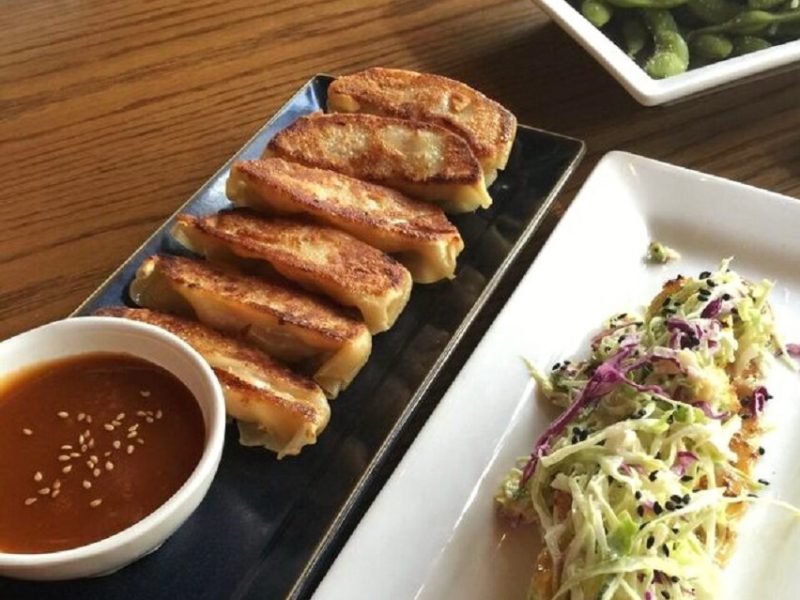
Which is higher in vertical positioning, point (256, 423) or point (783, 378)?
point (256, 423)

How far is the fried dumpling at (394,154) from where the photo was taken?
2.00 m

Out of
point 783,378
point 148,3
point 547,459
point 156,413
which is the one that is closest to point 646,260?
point 783,378

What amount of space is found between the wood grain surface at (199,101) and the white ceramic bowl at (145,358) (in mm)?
353

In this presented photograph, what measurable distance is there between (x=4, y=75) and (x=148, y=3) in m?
0.55

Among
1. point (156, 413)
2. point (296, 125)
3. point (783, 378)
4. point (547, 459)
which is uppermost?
point (296, 125)

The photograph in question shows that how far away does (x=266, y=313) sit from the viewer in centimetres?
169

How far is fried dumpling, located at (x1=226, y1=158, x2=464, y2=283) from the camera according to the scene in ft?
6.15

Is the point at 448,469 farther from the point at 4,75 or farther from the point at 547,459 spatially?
the point at 4,75

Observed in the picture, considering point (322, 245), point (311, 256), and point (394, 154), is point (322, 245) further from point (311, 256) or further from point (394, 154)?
point (394, 154)

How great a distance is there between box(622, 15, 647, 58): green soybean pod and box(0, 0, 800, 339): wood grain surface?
121 millimetres

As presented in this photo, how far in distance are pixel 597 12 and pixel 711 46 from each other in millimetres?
311

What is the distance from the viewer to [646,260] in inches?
80.0

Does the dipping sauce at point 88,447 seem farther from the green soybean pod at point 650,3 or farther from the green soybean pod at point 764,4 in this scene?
the green soybean pod at point 764,4

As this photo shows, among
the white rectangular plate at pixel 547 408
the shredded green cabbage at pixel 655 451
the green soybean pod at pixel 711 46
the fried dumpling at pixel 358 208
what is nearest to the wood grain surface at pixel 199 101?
the green soybean pod at pixel 711 46
